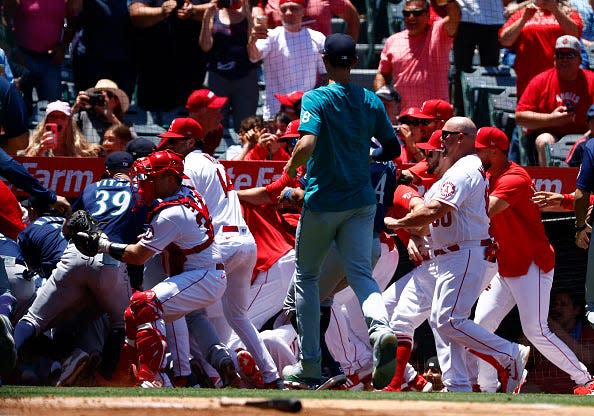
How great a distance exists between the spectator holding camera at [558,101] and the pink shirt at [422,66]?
733 millimetres

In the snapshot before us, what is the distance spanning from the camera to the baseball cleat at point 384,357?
680 centimetres

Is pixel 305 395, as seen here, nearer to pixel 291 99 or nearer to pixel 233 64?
pixel 291 99

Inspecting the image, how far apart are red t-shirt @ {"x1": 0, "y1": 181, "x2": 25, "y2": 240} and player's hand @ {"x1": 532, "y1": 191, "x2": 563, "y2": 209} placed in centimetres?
354

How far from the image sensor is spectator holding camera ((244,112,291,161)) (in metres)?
9.82

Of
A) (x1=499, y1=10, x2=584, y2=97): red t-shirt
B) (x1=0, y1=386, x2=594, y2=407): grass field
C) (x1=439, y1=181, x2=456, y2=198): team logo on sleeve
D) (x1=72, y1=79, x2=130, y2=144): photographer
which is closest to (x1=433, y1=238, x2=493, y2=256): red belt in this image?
(x1=439, y1=181, x2=456, y2=198): team logo on sleeve

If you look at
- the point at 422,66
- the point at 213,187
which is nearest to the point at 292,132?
the point at 213,187

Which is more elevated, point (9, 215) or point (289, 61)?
point (289, 61)

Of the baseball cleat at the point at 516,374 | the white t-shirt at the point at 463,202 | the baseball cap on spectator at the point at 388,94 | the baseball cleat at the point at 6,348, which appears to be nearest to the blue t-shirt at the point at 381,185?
the white t-shirt at the point at 463,202

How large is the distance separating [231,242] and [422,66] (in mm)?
3407

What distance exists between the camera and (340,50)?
704 centimetres

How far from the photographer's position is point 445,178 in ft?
26.5

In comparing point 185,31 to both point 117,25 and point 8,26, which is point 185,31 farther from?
point 8,26

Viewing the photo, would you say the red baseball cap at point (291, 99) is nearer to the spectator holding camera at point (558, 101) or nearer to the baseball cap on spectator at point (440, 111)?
the baseball cap on spectator at point (440, 111)

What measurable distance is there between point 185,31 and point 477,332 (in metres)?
4.60
